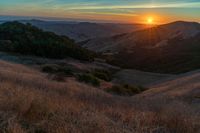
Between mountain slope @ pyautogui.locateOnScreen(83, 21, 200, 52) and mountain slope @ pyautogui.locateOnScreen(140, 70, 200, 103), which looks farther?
mountain slope @ pyautogui.locateOnScreen(83, 21, 200, 52)

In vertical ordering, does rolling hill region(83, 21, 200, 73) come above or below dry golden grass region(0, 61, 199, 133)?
below

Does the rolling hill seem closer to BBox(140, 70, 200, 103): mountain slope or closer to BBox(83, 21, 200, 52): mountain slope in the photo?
BBox(83, 21, 200, 52): mountain slope

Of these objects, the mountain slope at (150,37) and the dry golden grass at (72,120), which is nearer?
the dry golden grass at (72,120)

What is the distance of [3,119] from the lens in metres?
5.93

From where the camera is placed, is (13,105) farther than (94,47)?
No

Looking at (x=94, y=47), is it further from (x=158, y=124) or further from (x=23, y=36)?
(x=158, y=124)

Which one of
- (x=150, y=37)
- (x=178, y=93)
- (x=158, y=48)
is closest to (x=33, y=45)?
Result: (x=178, y=93)

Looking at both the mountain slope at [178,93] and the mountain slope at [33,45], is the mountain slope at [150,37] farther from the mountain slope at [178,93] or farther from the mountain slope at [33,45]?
the mountain slope at [178,93]

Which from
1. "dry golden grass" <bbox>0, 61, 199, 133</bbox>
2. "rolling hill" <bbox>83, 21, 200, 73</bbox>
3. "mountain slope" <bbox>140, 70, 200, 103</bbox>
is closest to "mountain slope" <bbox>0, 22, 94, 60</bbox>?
"rolling hill" <bbox>83, 21, 200, 73</bbox>

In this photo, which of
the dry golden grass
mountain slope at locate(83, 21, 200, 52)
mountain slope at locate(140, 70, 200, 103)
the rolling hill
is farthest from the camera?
mountain slope at locate(83, 21, 200, 52)

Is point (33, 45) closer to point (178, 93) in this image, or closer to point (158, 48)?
point (178, 93)

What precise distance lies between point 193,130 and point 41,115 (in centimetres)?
262

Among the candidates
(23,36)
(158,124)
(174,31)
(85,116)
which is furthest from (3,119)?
(174,31)

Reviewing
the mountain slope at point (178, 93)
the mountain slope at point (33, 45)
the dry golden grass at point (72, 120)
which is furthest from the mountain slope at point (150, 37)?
the dry golden grass at point (72, 120)
